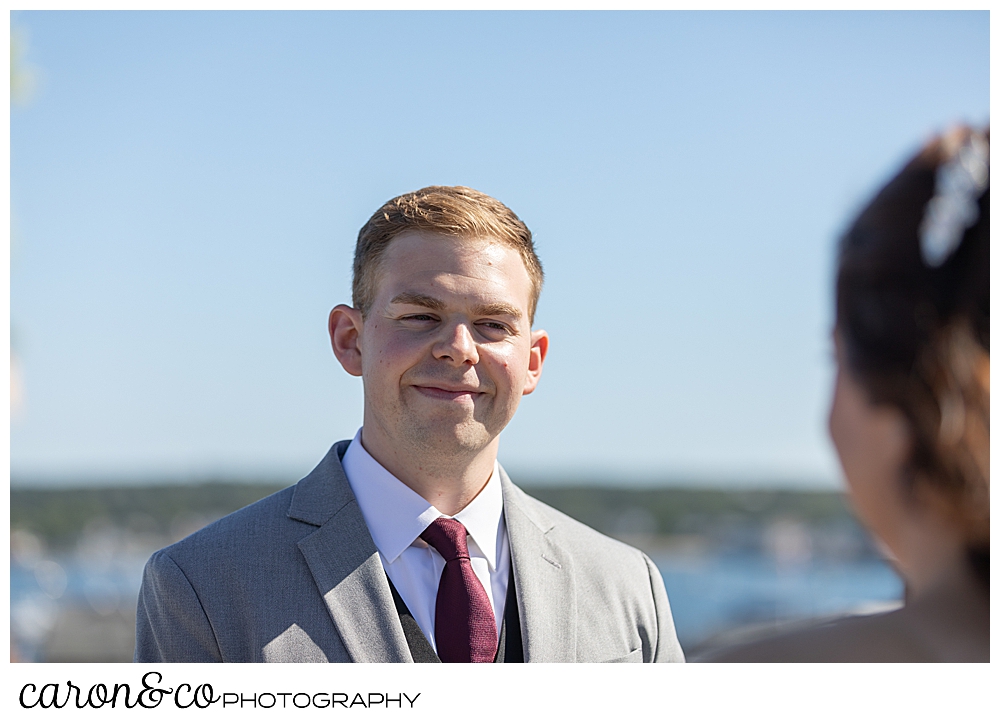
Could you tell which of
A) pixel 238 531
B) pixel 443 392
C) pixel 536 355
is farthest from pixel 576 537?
pixel 238 531

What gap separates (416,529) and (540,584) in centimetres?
38

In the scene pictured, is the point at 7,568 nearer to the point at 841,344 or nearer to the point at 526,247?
the point at 526,247

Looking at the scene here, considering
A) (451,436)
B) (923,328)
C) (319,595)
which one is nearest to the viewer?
(923,328)

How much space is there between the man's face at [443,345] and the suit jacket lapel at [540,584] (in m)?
0.29

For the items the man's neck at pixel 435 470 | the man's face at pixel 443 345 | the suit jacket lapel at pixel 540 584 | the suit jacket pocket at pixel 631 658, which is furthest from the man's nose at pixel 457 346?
the suit jacket pocket at pixel 631 658

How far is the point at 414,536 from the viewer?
2424 millimetres

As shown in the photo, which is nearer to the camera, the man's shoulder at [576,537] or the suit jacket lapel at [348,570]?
the suit jacket lapel at [348,570]

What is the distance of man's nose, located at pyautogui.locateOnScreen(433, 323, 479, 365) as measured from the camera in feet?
7.63

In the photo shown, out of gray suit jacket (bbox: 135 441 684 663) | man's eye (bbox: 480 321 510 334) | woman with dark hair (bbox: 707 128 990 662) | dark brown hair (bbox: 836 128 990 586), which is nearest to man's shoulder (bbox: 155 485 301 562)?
gray suit jacket (bbox: 135 441 684 663)

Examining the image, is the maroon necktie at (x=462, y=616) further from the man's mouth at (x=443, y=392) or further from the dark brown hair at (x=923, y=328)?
the dark brown hair at (x=923, y=328)

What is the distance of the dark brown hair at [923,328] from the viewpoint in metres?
1.21

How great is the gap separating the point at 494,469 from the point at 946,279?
1573 millimetres

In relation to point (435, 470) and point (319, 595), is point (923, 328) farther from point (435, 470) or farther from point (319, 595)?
point (319, 595)

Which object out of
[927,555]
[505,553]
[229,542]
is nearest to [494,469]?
[505,553]
